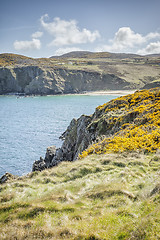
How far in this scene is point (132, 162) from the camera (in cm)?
1183

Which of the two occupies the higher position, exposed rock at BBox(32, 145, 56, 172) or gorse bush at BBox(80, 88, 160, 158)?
gorse bush at BBox(80, 88, 160, 158)

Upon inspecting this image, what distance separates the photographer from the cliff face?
166375 mm

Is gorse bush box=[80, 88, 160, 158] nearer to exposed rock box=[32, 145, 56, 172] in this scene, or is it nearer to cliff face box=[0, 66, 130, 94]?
exposed rock box=[32, 145, 56, 172]

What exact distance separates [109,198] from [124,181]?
1.82m

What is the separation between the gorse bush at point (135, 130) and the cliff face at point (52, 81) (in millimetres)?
150137

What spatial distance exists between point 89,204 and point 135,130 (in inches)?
406

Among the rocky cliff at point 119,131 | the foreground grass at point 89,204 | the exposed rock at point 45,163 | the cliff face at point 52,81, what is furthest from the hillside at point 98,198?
the cliff face at point 52,81

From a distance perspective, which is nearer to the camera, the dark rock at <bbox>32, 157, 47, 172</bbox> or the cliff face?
the dark rock at <bbox>32, 157, 47, 172</bbox>

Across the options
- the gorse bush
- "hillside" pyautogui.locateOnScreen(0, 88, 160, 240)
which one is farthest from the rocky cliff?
"hillside" pyautogui.locateOnScreen(0, 88, 160, 240)

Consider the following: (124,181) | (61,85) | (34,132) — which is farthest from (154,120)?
(61,85)

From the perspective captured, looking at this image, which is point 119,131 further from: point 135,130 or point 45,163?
point 45,163

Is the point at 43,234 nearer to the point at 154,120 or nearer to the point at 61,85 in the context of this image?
the point at 154,120

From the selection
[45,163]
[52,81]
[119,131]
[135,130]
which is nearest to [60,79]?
[52,81]

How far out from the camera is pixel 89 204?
7.75 m
